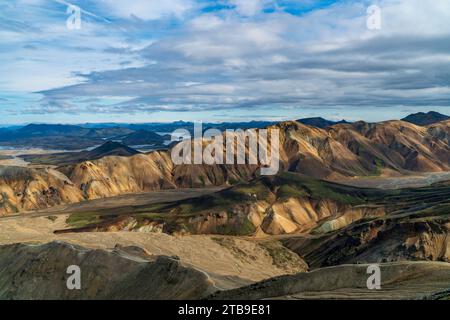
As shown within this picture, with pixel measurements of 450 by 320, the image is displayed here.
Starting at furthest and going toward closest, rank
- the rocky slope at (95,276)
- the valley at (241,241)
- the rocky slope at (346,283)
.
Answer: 1. the rocky slope at (95,276)
2. the valley at (241,241)
3. the rocky slope at (346,283)

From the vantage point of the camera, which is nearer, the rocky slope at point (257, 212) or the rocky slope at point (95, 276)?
the rocky slope at point (95, 276)

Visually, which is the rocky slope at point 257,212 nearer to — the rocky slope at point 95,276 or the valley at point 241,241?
the valley at point 241,241

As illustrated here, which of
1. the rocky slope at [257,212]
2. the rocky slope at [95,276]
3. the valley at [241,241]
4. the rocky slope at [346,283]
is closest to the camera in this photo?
the rocky slope at [346,283]

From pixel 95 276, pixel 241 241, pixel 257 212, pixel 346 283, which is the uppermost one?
pixel 346 283

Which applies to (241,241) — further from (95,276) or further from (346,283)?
(346,283)

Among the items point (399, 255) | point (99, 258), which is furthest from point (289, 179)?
point (99, 258)

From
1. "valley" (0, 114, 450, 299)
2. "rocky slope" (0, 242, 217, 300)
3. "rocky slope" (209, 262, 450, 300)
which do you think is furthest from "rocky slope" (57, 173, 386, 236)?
"rocky slope" (209, 262, 450, 300)

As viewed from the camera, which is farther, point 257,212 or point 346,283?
point 257,212

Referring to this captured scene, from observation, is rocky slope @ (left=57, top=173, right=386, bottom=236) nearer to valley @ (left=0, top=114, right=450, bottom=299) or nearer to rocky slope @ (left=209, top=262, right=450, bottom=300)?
valley @ (left=0, top=114, right=450, bottom=299)

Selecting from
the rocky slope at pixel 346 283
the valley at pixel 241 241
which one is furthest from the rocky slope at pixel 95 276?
the rocky slope at pixel 346 283

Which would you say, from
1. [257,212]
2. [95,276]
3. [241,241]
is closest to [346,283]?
[95,276]

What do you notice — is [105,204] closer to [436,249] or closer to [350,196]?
[350,196]
